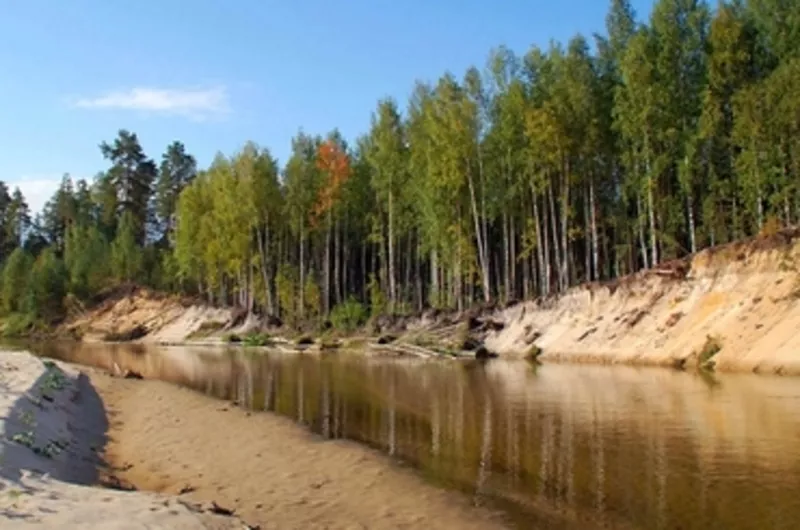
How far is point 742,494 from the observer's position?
36.6 feet

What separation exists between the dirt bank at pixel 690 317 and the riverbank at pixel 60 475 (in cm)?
2212

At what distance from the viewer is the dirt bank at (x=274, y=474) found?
425 inches

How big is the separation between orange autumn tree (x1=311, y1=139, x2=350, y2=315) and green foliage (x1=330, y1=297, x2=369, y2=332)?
607cm

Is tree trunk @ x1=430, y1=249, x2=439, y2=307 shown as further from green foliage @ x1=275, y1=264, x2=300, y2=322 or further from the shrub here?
the shrub

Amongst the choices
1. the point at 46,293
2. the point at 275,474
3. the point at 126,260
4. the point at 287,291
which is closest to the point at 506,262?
the point at 287,291

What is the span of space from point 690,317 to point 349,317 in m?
30.6

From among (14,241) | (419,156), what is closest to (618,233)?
(419,156)

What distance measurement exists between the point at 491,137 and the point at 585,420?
1402 inches

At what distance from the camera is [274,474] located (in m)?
13.5

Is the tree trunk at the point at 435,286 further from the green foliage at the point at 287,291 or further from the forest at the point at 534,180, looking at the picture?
the green foliage at the point at 287,291

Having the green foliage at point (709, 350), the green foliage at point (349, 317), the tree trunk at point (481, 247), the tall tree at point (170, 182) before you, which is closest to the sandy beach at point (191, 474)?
the green foliage at point (709, 350)

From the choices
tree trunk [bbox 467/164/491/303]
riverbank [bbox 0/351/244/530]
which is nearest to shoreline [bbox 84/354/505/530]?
riverbank [bbox 0/351/244/530]

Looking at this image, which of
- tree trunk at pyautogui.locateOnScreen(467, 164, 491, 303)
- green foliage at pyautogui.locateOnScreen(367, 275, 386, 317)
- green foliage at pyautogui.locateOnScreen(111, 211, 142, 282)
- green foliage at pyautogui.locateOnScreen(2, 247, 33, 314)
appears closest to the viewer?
tree trunk at pyautogui.locateOnScreen(467, 164, 491, 303)

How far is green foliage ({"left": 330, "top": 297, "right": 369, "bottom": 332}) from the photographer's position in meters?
58.8
